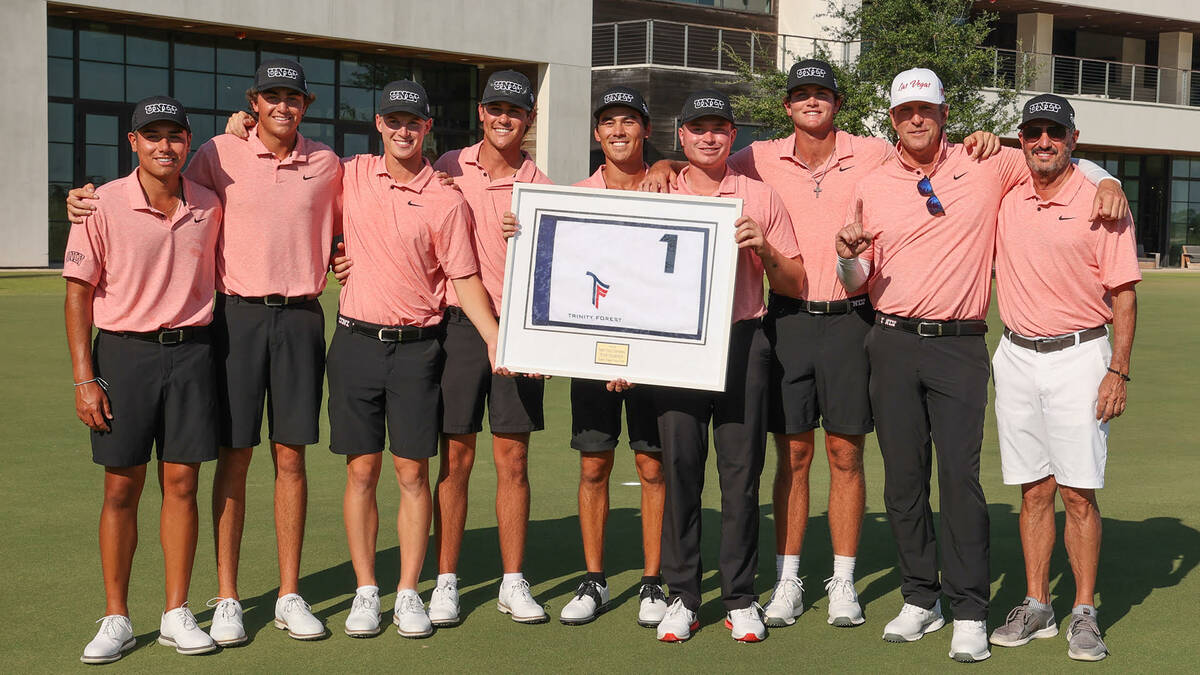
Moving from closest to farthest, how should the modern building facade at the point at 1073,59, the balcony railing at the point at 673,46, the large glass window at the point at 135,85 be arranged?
the large glass window at the point at 135,85 → the balcony railing at the point at 673,46 → the modern building facade at the point at 1073,59

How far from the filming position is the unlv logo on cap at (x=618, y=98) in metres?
6.09

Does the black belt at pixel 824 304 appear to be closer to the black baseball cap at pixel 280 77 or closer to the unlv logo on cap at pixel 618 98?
the unlv logo on cap at pixel 618 98

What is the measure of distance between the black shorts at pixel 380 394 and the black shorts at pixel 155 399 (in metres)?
0.57

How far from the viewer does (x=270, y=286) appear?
5.93 m

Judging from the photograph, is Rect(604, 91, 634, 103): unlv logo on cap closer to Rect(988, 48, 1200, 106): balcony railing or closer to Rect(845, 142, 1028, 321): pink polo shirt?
Rect(845, 142, 1028, 321): pink polo shirt

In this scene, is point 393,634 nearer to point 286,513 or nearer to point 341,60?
point 286,513

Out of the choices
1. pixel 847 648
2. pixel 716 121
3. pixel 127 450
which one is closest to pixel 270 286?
pixel 127 450

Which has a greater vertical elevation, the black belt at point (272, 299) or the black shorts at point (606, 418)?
the black belt at point (272, 299)

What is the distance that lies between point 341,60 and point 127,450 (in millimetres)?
30130

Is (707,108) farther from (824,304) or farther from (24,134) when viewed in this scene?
(24,134)

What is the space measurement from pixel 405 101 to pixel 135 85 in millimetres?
27724

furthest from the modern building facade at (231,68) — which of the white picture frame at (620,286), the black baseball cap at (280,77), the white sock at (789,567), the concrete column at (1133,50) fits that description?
the white sock at (789,567)

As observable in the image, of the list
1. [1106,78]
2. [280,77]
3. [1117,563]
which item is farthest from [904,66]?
[280,77]

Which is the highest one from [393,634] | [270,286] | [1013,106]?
[1013,106]
